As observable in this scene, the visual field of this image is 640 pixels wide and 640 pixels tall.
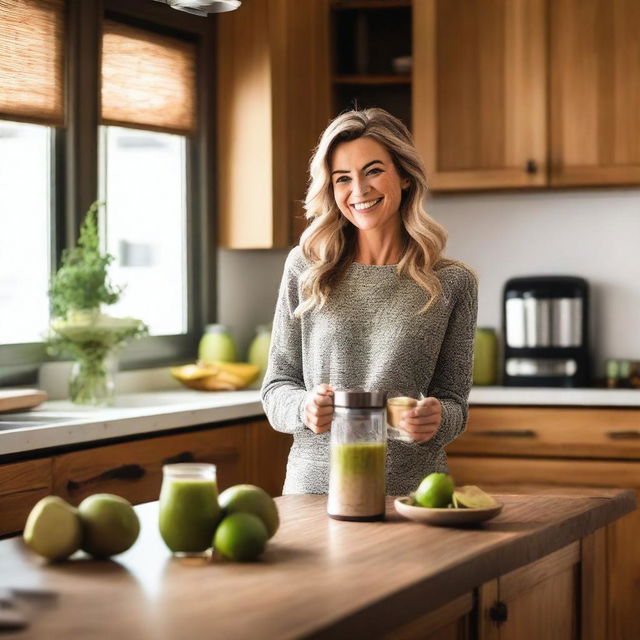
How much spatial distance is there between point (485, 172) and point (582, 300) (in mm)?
603

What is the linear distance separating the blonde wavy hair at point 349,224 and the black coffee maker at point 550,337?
1.94 m

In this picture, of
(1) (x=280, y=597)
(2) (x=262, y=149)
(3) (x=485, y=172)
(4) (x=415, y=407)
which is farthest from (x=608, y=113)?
(1) (x=280, y=597)

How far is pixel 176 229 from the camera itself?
436 cm

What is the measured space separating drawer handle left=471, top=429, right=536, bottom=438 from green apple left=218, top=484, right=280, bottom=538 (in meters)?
2.37

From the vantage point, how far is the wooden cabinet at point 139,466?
2.70 m

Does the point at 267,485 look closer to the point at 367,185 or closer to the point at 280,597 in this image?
the point at 367,185

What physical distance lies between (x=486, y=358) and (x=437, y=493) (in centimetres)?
261

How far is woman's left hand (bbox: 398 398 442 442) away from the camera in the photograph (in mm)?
2000

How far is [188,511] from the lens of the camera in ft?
5.20

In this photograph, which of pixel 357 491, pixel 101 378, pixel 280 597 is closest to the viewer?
pixel 280 597

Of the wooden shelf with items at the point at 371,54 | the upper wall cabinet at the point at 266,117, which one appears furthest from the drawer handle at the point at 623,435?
the wooden shelf with items at the point at 371,54

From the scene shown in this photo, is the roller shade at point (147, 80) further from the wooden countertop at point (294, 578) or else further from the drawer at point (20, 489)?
the wooden countertop at point (294, 578)

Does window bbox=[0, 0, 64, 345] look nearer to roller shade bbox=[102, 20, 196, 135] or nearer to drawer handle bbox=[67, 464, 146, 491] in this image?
roller shade bbox=[102, 20, 196, 135]

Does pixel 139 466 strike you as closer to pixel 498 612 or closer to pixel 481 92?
pixel 498 612
